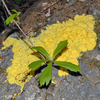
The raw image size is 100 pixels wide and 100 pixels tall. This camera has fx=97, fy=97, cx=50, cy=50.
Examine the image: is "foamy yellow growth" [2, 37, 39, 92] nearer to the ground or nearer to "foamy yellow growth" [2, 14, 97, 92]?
"foamy yellow growth" [2, 14, 97, 92]

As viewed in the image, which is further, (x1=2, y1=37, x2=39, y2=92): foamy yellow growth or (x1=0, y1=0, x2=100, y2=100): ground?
(x1=2, y1=37, x2=39, y2=92): foamy yellow growth

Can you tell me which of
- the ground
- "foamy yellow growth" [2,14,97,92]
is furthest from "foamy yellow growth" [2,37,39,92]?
the ground

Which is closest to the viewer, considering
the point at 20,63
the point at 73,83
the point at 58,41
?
the point at 73,83

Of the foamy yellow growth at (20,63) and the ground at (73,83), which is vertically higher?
the foamy yellow growth at (20,63)

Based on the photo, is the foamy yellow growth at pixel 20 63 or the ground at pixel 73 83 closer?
the ground at pixel 73 83

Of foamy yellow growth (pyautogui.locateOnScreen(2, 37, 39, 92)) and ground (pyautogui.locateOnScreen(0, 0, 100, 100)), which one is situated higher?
foamy yellow growth (pyautogui.locateOnScreen(2, 37, 39, 92))

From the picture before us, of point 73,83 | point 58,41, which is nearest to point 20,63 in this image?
point 58,41

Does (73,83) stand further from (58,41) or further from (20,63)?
(20,63)

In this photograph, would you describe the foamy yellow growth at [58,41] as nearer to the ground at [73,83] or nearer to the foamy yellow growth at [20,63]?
the foamy yellow growth at [20,63]

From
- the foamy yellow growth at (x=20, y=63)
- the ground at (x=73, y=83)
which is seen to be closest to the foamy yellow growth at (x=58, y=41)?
the foamy yellow growth at (x=20, y=63)
